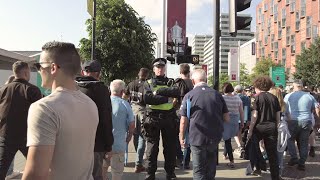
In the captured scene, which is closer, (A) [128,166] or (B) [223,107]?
(B) [223,107]

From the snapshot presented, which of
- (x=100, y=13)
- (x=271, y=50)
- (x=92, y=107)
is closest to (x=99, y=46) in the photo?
(x=100, y=13)

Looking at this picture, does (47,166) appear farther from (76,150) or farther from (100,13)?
(100,13)

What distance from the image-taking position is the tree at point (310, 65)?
45.3 meters

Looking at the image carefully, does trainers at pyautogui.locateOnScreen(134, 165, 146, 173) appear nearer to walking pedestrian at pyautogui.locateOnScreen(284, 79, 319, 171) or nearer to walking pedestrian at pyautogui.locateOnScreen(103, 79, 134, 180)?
walking pedestrian at pyautogui.locateOnScreen(103, 79, 134, 180)

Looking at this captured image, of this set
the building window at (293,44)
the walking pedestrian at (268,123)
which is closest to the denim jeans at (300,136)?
the walking pedestrian at (268,123)

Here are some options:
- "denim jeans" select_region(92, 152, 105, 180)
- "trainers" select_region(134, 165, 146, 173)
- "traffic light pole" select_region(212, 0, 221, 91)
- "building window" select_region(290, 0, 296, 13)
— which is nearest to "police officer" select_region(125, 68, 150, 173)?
"trainers" select_region(134, 165, 146, 173)

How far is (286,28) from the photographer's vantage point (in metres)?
77.4

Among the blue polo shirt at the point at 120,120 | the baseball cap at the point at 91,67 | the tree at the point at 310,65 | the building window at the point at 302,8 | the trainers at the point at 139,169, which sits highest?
the building window at the point at 302,8

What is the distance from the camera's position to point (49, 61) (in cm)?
236

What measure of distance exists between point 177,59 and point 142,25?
1788cm

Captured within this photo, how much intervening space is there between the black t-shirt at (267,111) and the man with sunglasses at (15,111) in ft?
12.5

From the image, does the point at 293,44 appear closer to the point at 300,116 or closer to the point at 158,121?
the point at 300,116

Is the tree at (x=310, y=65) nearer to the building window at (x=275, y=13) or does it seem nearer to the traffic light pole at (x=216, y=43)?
the building window at (x=275, y=13)

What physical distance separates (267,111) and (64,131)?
542cm
